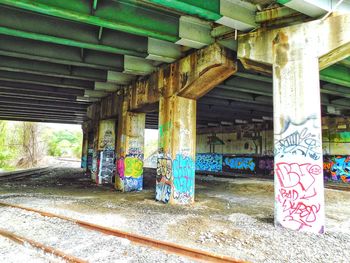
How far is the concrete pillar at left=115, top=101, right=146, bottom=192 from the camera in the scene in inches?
472

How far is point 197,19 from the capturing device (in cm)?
718

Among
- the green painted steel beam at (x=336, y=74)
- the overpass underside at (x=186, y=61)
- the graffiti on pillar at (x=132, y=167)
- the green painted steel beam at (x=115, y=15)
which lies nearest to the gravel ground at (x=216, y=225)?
the overpass underside at (x=186, y=61)

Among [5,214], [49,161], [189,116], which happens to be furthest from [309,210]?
[49,161]

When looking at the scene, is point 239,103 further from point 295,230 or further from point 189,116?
point 295,230

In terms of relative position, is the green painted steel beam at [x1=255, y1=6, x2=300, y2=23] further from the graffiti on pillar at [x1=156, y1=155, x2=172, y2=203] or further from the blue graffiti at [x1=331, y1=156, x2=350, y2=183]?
the blue graffiti at [x1=331, y1=156, x2=350, y2=183]

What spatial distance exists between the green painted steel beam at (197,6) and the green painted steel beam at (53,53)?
3545mm

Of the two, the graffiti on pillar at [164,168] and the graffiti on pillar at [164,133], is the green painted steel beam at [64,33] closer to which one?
the graffiti on pillar at [164,133]

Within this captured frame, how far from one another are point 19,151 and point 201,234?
36.1 m

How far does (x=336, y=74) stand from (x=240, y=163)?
1536 centimetres

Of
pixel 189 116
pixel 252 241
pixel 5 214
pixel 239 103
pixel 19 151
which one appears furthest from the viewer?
pixel 19 151

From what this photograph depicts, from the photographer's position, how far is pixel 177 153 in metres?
8.82

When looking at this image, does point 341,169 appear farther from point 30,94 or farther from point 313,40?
point 30,94

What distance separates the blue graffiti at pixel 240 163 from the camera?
23438 mm

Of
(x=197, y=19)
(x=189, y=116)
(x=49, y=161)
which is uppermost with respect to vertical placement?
(x=197, y=19)
